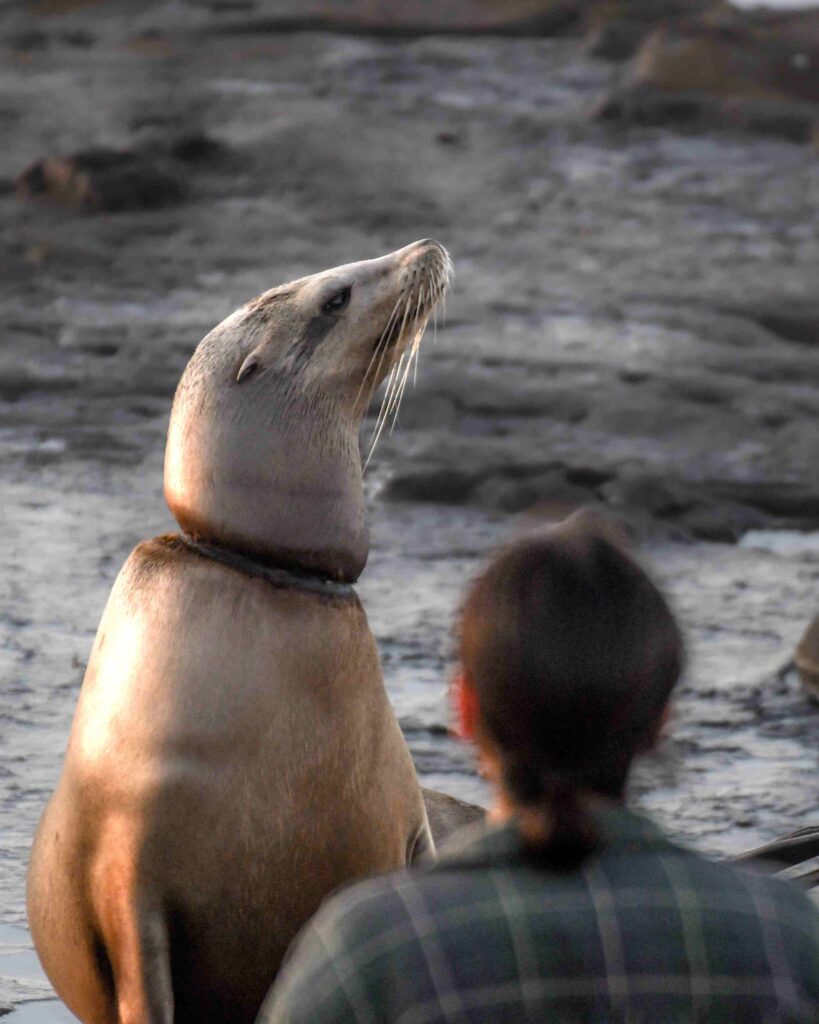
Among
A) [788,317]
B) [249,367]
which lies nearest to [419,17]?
[788,317]

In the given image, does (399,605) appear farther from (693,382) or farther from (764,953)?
(764,953)

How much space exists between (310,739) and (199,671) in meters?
0.20

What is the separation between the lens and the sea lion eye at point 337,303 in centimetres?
378

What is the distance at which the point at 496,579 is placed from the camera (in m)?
1.91

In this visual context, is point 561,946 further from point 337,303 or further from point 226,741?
point 337,303

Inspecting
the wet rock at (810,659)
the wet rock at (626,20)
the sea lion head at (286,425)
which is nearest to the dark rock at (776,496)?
the wet rock at (810,659)

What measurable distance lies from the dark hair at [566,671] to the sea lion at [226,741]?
136 centimetres

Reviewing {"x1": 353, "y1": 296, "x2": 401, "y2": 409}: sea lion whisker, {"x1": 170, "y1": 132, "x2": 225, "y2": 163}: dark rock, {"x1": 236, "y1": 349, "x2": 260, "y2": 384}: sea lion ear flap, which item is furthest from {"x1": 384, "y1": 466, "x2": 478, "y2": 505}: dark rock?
{"x1": 170, "y1": 132, "x2": 225, "y2": 163}: dark rock

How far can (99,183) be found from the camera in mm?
13125

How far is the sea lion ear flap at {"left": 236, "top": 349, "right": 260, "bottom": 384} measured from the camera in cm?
354

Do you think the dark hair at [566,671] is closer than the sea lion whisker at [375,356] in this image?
Yes

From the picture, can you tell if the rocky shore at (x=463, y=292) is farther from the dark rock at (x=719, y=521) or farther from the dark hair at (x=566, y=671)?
the dark hair at (x=566, y=671)

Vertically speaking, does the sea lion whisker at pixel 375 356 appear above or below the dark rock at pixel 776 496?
above

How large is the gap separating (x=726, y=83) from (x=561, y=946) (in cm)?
1517
